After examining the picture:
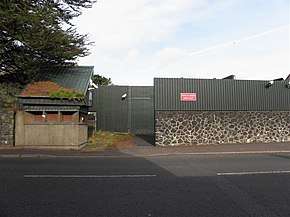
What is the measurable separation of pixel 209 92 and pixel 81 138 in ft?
25.4

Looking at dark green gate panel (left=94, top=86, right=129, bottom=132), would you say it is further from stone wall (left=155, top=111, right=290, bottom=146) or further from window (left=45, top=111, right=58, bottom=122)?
window (left=45, top=111, right=58, bottom=122)

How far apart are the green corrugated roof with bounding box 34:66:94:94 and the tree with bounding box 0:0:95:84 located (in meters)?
0.49

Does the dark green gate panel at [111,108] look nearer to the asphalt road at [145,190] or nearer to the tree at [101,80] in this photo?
the tree at [101,80]

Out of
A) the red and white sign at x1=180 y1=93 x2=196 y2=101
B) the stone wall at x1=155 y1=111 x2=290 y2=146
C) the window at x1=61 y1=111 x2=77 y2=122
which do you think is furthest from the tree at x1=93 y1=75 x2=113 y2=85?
the window at x1=61 y1=111 x2=77 y2=122

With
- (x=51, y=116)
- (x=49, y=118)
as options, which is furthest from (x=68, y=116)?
(x=49, y=118)

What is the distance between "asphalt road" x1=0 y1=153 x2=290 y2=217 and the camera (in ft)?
19.5

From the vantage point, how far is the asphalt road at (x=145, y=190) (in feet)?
19.5

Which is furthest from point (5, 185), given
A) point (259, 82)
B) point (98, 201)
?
point (259, 82)

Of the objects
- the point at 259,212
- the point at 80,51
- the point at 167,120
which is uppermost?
the point at 80,51

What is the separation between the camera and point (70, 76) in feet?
68.4

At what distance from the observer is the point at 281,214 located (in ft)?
18.7

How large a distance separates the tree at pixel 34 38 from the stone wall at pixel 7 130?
3382 mm

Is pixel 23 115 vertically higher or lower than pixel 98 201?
higher

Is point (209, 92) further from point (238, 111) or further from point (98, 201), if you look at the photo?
point (98, 201)
